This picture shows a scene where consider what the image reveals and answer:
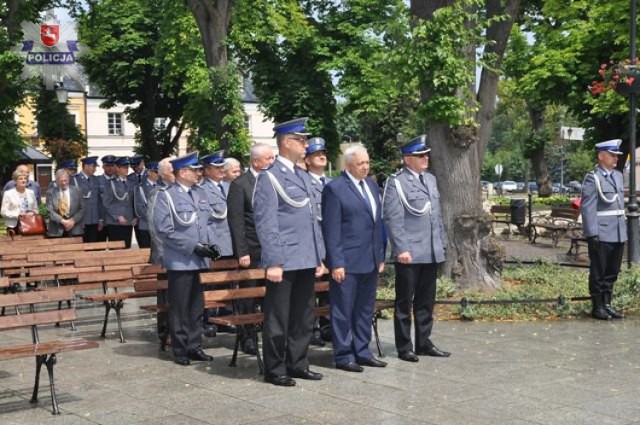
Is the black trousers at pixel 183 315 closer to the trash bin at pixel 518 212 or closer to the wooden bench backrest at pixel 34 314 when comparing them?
the wooden bench backrest at pixel 34 314

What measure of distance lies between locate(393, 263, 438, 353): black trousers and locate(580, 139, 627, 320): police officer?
10.0 ft

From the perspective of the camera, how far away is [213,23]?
19.7 m

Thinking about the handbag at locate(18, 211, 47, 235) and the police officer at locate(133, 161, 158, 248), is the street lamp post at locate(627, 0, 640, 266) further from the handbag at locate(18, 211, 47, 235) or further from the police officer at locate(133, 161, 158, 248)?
the handbag at locate(18, 211, 47, 235)

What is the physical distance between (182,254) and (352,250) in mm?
1648

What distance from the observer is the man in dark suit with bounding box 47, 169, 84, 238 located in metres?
16.0

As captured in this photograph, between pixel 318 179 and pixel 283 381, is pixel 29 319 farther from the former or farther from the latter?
pixel 318 179

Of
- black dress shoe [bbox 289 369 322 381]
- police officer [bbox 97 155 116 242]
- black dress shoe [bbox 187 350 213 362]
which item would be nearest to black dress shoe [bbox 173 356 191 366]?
black dress shoe [bbox 187 350 213 362]

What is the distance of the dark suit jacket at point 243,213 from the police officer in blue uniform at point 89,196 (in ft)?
22.3

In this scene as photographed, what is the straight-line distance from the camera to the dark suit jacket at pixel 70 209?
1606 centimetres

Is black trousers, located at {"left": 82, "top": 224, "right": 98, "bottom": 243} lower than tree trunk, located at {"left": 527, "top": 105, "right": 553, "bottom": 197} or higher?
lower

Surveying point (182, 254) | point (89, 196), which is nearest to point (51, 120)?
point (89, 196)

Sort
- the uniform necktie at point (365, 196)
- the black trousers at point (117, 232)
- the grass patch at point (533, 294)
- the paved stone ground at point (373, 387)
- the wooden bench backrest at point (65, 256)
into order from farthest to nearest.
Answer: the black trousers at point (117, 232), the wooden bench backrest at point (65, 256), the grass patch at point (533, 294), the uniform necktie at point (365, 196), the paved stone ground at point (373, 387)

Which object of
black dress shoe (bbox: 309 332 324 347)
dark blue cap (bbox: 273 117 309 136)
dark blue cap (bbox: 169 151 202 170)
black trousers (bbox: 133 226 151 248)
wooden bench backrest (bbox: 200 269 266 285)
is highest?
dark blue cap (bbox: 273 117 309 136)

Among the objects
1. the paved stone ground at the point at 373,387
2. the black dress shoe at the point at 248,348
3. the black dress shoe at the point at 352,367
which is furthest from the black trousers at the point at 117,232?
the black dress shoe at the point at 352,367
